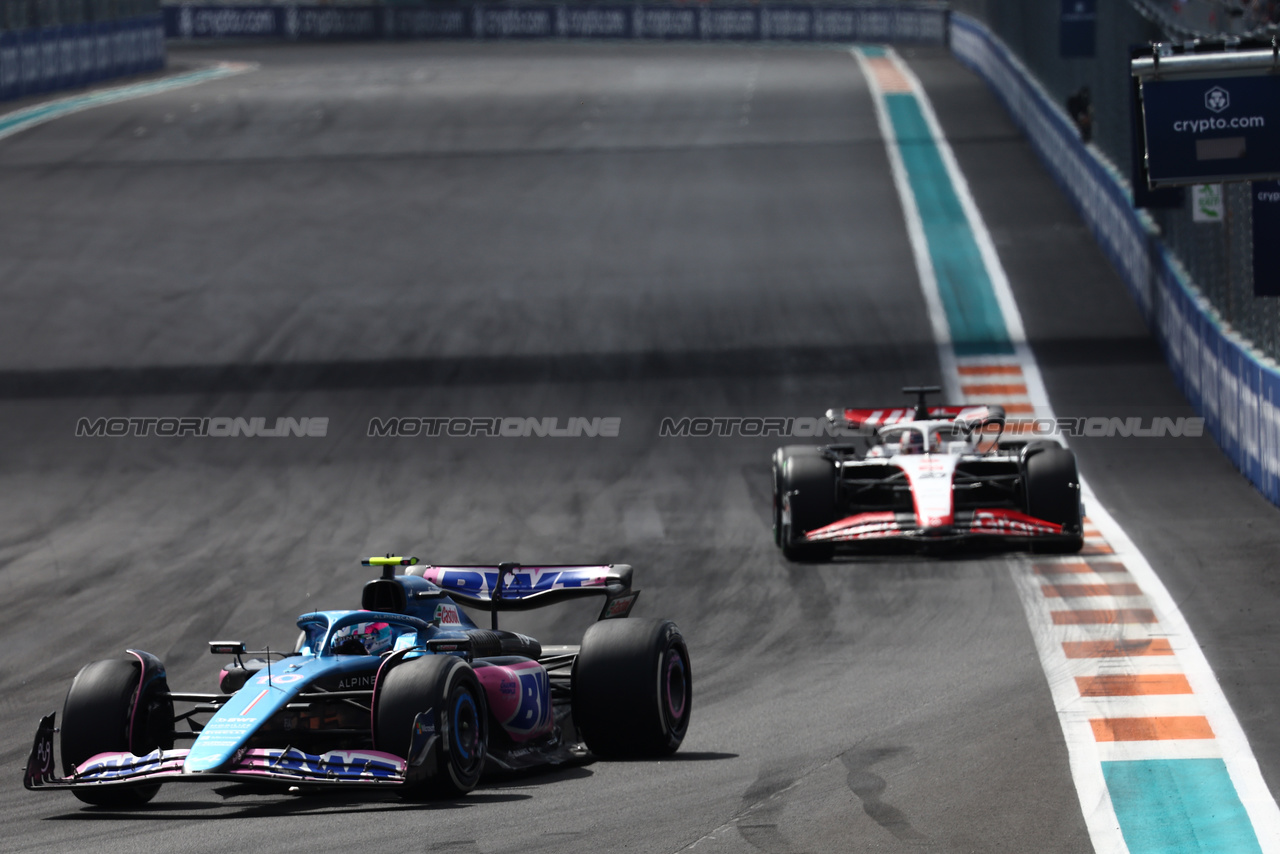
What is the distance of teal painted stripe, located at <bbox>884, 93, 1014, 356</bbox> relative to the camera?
83.9 ft

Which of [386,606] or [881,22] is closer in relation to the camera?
[386,606]

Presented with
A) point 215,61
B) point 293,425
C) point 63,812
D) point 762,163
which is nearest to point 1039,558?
point 63,812

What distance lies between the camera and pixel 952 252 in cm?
2978

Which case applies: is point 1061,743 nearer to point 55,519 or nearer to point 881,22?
point 55,519

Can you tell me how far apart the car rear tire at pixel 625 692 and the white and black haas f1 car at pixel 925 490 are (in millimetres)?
5968

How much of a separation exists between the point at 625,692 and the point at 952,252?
68.5 feet

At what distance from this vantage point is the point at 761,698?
1181cm

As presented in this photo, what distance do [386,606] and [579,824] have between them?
2.27 meters

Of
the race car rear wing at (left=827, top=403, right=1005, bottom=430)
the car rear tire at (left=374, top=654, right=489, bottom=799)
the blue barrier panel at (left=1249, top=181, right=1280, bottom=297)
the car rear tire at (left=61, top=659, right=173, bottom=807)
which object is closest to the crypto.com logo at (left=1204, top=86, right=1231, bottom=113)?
the blue barrier panel at (left=1249, top=181, right=1280, bottom=297)

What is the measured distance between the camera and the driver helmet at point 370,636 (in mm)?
9609

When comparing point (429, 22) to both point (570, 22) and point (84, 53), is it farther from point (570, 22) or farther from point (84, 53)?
point (84, 53)

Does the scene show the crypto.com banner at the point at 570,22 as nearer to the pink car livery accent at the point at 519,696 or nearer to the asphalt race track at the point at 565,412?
the asphalt race track at the point at 565,412

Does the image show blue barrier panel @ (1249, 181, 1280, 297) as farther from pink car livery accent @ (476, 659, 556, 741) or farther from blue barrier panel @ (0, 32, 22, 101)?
blue barrier panel @ (0, 32, 22, 101)

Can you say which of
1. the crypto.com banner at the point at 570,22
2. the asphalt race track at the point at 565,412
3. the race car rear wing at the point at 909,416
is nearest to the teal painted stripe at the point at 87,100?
the asphalt race track at the point at 565,412
